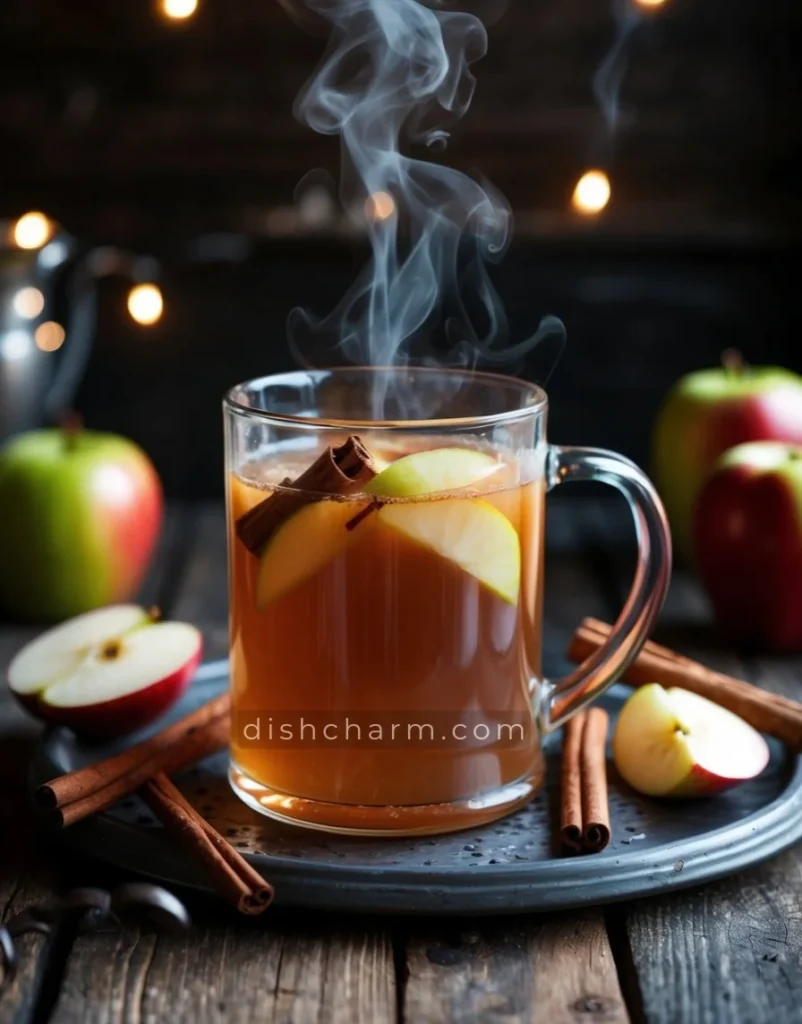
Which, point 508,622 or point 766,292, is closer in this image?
point 508,622

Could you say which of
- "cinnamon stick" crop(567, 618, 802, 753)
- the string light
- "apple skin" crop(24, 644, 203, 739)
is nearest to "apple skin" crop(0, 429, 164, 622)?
the string light

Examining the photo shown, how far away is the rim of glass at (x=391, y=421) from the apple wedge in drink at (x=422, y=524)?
0.04 meters

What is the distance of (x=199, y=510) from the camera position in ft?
8.78

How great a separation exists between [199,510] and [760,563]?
3.83 ft

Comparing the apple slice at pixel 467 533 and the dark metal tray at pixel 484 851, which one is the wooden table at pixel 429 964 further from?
the apple slice at pixel 467 533

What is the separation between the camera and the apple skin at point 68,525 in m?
2.04

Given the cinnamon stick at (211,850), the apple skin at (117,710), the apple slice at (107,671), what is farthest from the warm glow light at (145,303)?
the cinnamon stick at (211,850)

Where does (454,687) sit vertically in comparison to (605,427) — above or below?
above

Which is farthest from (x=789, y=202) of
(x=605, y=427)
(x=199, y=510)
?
(x=199, y=510)

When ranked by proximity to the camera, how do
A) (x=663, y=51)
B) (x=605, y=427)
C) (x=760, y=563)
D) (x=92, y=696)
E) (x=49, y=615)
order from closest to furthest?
(x=92, y=696), (x=760, y=563), (x=49, y=615), (x=663, y=51), (x=605, y=427)

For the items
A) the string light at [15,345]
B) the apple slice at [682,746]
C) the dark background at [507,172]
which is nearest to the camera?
the apple slice at [682,746]

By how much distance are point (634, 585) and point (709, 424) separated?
1054 millimetres

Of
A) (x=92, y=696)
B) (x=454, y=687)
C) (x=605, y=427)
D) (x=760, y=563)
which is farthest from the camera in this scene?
(x=605, y=427)

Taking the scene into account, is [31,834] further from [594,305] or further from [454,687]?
[594,305]
